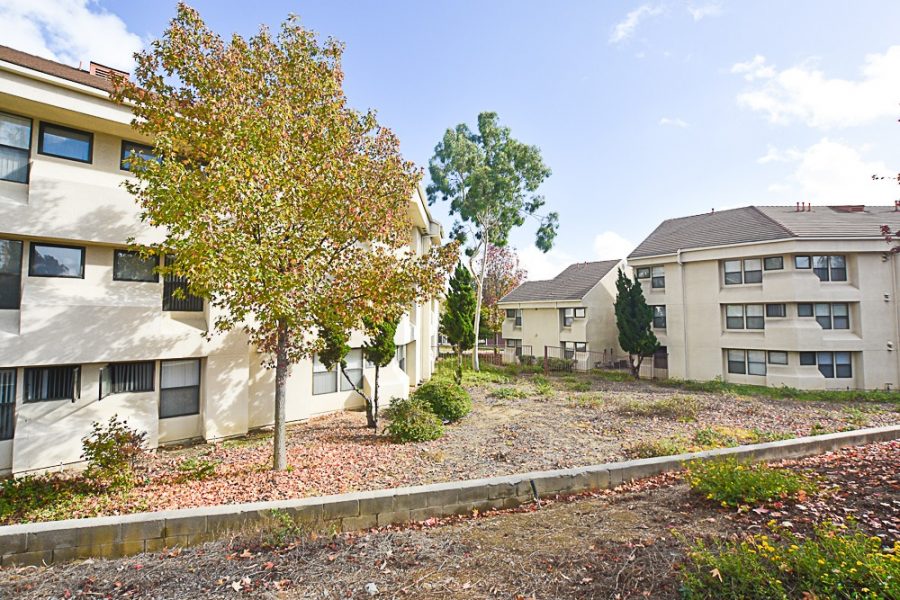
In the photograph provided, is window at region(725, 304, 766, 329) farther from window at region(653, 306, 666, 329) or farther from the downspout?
window at region(653, 306, 666, 329)

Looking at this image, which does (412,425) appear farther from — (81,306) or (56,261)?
(56,261)

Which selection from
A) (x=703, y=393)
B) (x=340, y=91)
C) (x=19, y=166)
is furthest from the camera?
(x=703, y=393)

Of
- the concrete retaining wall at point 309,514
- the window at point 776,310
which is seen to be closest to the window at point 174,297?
the concrete retaining wall at point 309,514

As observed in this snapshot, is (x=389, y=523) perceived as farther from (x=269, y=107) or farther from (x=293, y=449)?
(x=269, y=107)

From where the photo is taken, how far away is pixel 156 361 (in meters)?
11.0

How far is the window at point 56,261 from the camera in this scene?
963cm

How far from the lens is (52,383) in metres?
9.67

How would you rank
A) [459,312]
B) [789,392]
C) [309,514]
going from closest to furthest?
1. [309,514]
2. [789,392]
3. [459,312]

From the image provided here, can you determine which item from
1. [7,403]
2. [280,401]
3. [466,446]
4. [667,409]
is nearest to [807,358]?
[667,409]

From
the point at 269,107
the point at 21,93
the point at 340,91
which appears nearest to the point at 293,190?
the point at 269,107

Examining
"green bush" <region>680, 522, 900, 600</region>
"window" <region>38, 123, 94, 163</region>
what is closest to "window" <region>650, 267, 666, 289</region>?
"green bush" <region>680, 522, 900, 600</region>

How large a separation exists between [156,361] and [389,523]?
28.0 ft

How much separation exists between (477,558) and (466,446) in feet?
17.6

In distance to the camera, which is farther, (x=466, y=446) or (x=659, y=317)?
(x=659, y=317)
